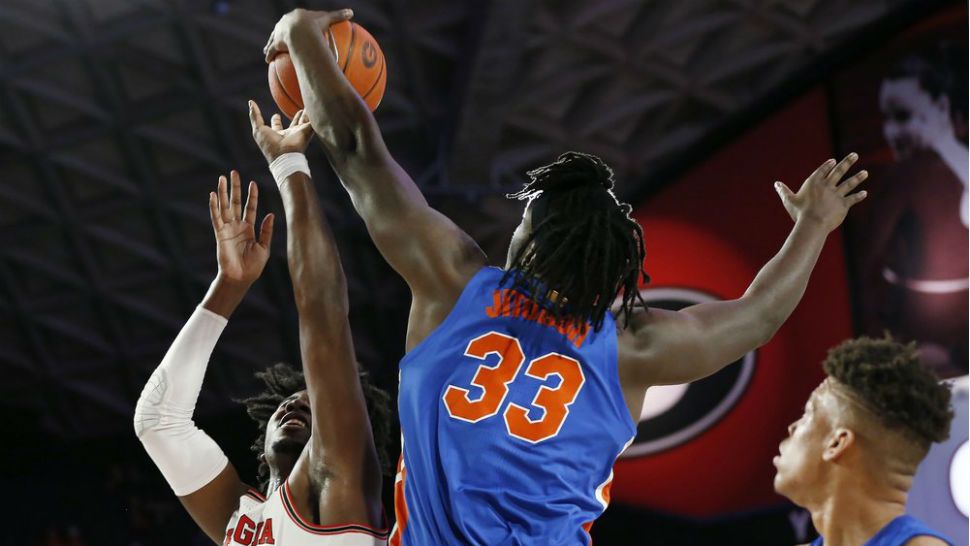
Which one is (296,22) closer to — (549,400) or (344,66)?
(344,66)

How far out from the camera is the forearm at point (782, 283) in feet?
8.80

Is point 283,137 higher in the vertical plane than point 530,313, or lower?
higher

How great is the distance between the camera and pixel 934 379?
2906mm

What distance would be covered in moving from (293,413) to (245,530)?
50 centimetres

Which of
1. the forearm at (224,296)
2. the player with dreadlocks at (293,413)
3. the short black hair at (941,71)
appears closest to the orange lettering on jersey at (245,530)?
the player with dreadlocks at (293,413)

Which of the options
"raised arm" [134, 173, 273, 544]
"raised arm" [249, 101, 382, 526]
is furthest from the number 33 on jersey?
"raised arm" [134, 173, 273, 544]

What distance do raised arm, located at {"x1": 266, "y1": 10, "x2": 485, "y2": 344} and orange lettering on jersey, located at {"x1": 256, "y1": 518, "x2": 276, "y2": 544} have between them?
3.66 feet

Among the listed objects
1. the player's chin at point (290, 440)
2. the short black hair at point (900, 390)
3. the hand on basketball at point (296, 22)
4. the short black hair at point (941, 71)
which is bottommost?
the player's chin at point (290, 440)

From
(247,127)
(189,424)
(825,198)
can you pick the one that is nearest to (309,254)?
(189,424)

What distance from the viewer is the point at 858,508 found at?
2.91m

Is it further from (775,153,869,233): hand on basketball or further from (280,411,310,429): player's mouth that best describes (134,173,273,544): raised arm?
(775,153,869,233): hand on basketball

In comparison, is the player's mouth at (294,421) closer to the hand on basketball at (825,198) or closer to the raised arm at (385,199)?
the raised arm at (385,199)

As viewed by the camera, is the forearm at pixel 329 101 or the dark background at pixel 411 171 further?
the dark background at pixel 411 171

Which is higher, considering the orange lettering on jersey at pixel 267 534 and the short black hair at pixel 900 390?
the short black hair at pixel 900 390
